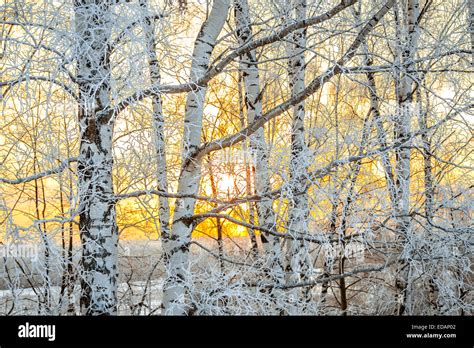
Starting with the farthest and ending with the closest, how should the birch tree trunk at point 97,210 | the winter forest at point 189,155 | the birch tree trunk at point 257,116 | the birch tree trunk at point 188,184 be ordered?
the birch tree trunk at point 257,116 < the birch tree trunk at point 188,184 < the birch tree trunk at point 97,210 < the winter forest at point 189,155

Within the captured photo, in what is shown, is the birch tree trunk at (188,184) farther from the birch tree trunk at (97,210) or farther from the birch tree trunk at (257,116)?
the birch tree trunk at (257,116)

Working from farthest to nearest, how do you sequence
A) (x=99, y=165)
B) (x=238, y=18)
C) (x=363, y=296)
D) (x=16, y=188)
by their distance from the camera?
(x=363, y=296) < (x=16, y=188) < (x=238, y=18) < (x=99, y=165)

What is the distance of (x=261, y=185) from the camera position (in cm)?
562

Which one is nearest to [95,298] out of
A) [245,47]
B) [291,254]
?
[245,47]

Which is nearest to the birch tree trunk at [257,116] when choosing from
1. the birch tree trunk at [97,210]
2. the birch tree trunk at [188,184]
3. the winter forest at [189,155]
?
the winter forest at [189,155]

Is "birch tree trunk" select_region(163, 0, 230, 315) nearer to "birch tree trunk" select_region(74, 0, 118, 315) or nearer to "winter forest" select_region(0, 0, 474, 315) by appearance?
"winter forest" select_region(0, 0, 474, 315)

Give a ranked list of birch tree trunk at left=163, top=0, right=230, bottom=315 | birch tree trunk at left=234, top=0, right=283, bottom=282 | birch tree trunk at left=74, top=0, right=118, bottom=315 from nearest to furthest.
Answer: birch tree trunk at left=74, top=0, right=118, bottom=315
birch tree trunk at left=163, top=0, right=230, bottom=315
birch tree trunk at left=234, top=0, right=283, bottom=282

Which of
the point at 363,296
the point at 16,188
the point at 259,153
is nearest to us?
the point at 259,153

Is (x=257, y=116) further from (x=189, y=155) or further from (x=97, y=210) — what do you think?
(x=97, y=210)

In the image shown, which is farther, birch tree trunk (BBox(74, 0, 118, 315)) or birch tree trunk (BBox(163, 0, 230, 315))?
birch tree trunk (BBox(163, 0, 230, 315))

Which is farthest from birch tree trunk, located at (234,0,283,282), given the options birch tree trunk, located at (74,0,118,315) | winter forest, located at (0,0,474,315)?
birch tree trunk, located at (74,0,118,315)

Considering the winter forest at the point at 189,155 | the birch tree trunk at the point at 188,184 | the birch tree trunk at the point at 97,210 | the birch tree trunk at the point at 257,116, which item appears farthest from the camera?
the birch tree trunk at the point at 257,116
